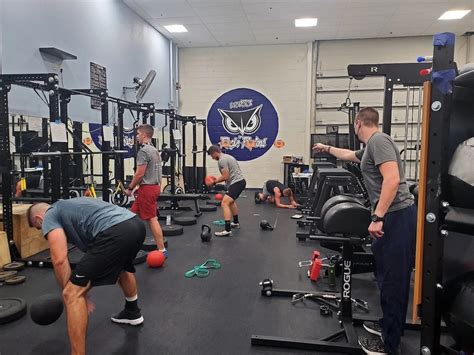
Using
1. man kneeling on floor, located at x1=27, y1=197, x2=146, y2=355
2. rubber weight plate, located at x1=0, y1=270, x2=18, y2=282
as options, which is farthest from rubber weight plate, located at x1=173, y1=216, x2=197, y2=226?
man kneeling on floor, located at x1=27, y1=197, x2=146, y2=355

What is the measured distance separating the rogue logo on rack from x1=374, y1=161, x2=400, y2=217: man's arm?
8.72 meters

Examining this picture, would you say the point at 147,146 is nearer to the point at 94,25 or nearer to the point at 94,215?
the point at 94,215

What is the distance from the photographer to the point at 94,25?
21.6 ft

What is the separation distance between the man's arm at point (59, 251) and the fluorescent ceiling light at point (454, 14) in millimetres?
9140

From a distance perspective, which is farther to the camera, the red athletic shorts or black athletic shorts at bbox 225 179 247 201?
black athletic shorts at bbox 225 179 247 201

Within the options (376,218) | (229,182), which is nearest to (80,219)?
(376,218)

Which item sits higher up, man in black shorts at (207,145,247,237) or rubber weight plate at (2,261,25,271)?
man in black shorts at (207,145,247,237)

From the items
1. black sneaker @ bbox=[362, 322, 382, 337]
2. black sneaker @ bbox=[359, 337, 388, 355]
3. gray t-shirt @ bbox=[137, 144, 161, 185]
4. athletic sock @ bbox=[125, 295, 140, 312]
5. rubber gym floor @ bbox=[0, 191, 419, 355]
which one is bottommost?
→ rubber gym floor @ bbox=[0, 191, 419, 355]

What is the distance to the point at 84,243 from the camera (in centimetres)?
236

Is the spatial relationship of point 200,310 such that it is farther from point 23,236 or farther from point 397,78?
point 397,78

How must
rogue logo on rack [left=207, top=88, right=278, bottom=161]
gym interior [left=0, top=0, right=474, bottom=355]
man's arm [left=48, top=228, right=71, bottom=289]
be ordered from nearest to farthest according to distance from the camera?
1. gym interior [left=0, top=0, right=474, bottom=355]
2. man's arm [left=48, top=228, right=71, bottom=289]
3. rogue logo on rack [left=207, top=88, right=278, bottom=161]

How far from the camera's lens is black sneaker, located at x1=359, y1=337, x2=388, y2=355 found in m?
2.32

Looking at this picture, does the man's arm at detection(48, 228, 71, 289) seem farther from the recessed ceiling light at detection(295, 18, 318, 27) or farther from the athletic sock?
the recessed ceiling light at detection(295, 18, 318, 27)

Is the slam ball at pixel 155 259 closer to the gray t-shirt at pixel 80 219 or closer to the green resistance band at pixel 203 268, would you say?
the green resistance band at pixel 203 268
